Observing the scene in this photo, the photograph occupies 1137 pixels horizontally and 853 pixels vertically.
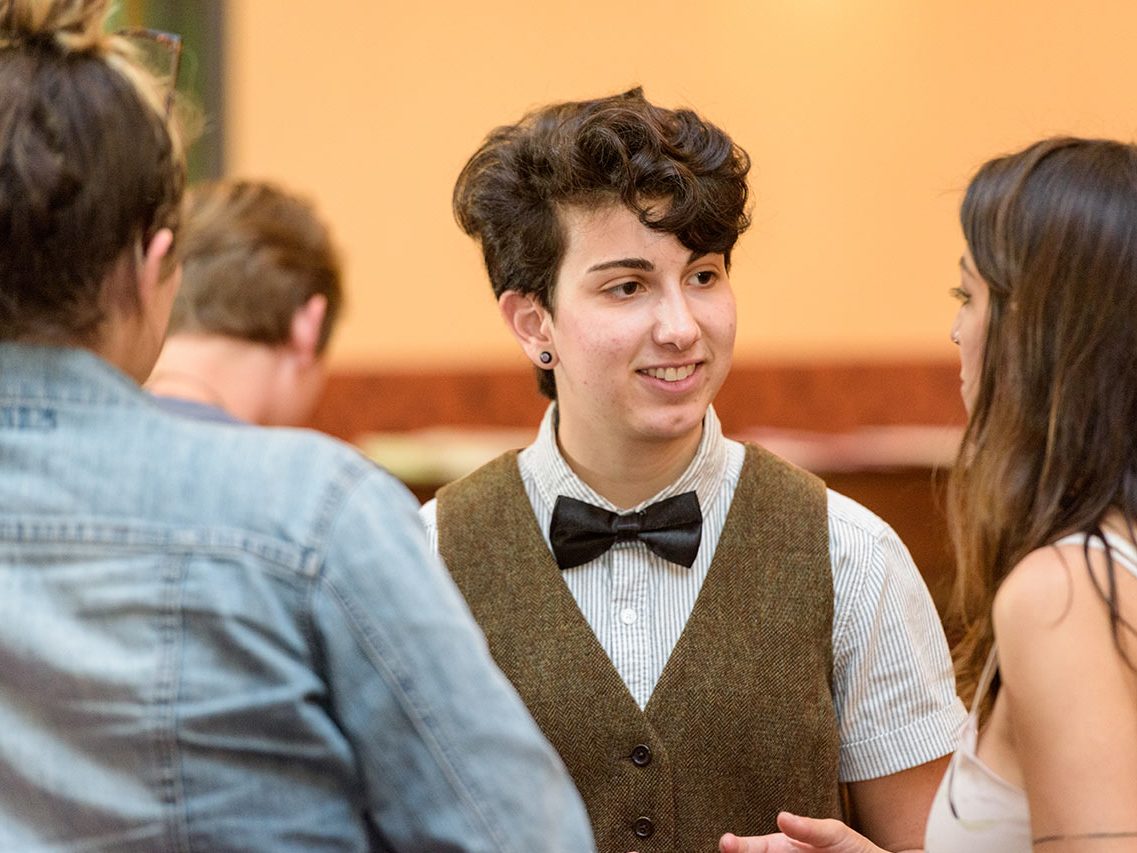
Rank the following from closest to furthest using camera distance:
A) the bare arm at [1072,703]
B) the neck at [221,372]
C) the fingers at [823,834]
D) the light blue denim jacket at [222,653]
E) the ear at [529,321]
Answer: the light blue denim jacket at [222,653] < the bare arm at [1072,703] < the fingers at [823,834] < the ear at [529,321] < the neck at [221,372]

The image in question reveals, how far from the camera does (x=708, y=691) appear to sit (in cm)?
185

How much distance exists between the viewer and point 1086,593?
1.30 m

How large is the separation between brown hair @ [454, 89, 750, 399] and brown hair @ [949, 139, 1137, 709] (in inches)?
19.9

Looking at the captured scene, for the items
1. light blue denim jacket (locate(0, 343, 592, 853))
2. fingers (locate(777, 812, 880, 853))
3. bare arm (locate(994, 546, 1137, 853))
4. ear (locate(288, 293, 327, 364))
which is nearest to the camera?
light blue denim jacket (locate(0, 343, 592, 853))

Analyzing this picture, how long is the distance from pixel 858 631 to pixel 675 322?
1.56ft

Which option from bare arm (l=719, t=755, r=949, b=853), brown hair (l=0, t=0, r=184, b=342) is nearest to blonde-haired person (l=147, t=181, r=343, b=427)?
bare arm (l=719, t=755, r=949, b=853)

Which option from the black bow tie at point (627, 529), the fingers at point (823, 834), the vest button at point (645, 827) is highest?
the black bow tie at point (627, 529)

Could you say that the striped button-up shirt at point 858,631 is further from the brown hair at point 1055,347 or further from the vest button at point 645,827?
the brown hair at point 1055,347

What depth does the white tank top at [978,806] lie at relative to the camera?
1394mm

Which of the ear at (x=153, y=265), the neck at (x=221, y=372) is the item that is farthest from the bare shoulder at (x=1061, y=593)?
the neck at (x=221, y=372)

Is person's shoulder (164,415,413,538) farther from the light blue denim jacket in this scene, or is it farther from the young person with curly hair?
the young person with curly hair

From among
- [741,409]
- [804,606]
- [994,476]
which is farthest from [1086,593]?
[741,409]

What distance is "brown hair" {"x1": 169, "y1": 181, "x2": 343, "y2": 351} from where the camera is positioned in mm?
2791

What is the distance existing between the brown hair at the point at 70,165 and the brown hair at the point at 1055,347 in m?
0.82
